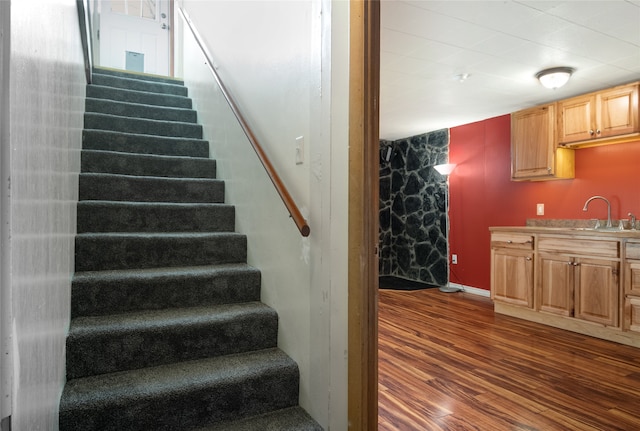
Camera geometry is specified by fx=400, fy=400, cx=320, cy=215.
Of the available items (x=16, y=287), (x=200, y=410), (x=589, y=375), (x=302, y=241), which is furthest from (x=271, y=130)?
(x=589, y=375)

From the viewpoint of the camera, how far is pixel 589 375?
2.70 m

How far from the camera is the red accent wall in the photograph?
402 cm

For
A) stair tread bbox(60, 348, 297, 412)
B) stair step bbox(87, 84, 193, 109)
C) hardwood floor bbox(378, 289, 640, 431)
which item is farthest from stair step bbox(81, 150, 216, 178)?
hardwood floor bbox(378, 289, 640, 431)

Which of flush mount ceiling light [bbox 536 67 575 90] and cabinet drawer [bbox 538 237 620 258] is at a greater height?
flush mount ceiling light [bbox 536 67 575 90]

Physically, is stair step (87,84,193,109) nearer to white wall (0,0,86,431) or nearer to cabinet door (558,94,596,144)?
white wall (0,0,86,431)

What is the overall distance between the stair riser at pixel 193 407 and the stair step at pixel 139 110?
2.60 metres

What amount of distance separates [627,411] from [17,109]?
297 cm

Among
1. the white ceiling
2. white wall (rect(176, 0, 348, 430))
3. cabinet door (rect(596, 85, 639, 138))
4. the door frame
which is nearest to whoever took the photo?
the door frame

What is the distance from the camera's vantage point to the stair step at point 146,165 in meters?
2.62

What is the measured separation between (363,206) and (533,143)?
13.0 ft

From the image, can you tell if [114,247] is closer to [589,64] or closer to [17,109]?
[17,109]

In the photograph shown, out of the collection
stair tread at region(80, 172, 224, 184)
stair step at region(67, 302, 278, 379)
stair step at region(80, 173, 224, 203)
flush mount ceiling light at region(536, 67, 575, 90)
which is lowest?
stair step at region(67, 302, 278, 379)

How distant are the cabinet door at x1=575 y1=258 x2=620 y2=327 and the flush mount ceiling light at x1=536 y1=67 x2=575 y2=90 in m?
1.62

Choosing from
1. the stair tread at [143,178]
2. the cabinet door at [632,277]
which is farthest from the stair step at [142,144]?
the cabinet door at [632,277]
